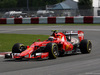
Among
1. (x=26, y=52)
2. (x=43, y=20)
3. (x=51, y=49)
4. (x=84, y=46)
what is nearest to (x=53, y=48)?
(x=51, y=49)

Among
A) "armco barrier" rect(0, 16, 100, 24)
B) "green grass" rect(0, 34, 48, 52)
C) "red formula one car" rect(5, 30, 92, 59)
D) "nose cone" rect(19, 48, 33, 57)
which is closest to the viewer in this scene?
"nose cone" rect(19, 48, 33, 57)

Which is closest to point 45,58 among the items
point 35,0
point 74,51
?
point 74,51

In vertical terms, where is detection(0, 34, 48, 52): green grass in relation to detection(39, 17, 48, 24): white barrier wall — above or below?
below

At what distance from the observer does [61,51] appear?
476 inches

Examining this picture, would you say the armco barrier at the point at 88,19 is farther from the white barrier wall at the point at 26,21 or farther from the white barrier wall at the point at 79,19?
the white barrier wall at the point at 26,21

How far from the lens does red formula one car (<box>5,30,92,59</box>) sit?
11.1m

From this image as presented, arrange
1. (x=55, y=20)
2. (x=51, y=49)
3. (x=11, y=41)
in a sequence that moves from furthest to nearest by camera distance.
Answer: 1. (x=55, y=20)
2. (x=11, y=41)
3. (x=51, y=49)

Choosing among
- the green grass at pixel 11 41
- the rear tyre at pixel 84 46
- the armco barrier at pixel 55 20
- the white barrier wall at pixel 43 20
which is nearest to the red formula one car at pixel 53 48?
the rear tyre at pixel 84 46

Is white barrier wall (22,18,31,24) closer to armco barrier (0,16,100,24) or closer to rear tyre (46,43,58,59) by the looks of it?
armco barrier (0,16,100,24)

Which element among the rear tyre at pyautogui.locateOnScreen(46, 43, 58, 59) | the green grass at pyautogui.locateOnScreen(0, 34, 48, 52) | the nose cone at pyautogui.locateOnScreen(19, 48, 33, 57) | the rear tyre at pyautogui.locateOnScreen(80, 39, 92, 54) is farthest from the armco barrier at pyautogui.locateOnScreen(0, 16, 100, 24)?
the nose cone at pyautogui.locateOnScreen(19, 48, 33, 57)

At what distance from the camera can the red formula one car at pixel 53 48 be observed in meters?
11.1

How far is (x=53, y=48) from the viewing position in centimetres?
1138

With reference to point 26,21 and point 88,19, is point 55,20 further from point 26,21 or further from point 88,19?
point 88,19

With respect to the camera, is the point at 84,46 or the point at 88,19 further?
the point at 88,19
